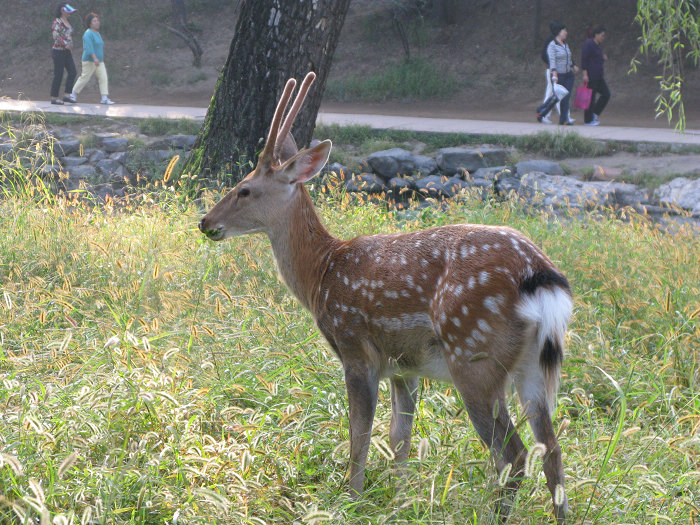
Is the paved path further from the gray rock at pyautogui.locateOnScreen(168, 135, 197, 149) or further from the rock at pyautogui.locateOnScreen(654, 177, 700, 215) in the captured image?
the rock at pyautogui.locateOnScreen(654, 177, 700, 215)

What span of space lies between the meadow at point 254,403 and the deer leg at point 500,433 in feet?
0.25


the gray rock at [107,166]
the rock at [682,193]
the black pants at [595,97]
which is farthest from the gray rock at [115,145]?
the black pants at [595,97]

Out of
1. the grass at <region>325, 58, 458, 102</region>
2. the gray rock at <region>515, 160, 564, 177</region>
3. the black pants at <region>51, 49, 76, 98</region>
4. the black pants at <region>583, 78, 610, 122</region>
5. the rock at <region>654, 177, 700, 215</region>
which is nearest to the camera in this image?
the rock at <region>654, 177, 700, 215</region>

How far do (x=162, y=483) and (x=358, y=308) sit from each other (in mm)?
1148

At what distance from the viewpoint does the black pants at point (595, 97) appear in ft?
57.4

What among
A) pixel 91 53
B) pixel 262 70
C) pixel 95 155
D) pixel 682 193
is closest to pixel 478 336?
pixel 262 70

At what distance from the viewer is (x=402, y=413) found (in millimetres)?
3887

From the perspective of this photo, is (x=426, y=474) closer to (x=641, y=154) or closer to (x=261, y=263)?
(x=261, y=263)

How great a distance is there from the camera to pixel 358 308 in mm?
3785

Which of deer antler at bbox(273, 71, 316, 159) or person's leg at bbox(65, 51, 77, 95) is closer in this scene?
deer antler at bbox(273, 71, 316, 159)

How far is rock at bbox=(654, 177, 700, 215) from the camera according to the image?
11.9 m

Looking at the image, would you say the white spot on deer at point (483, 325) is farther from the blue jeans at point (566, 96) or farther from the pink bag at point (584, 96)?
the pink bag at point (584, 96)

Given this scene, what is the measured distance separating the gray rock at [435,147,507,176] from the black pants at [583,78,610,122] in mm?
4701

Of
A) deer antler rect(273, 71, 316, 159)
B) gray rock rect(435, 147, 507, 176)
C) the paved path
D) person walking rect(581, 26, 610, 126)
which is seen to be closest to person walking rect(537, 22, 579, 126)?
person walking rect(581, 26, 610, 126)
